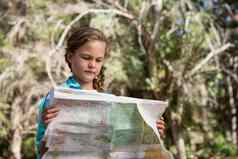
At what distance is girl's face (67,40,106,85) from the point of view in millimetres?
1783

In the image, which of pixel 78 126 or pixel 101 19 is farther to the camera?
pixel 101 19

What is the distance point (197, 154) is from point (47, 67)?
171 inches

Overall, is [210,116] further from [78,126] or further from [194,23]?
[78,126]

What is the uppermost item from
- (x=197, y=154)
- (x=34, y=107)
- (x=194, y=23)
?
(x=194, y=23)

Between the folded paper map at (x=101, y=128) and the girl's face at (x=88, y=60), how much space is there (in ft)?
0.52

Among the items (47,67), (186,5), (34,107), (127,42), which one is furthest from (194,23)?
(34,107)

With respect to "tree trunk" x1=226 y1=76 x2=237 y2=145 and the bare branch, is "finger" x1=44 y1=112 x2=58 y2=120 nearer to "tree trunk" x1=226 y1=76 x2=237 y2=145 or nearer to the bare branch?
the bare branch

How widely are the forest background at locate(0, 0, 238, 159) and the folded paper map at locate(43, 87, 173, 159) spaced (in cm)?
628

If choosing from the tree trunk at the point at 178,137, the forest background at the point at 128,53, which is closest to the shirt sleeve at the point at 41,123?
the forest background at the point at 128,53

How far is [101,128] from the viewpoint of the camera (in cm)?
166

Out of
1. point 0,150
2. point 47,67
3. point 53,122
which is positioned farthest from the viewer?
point 0,150

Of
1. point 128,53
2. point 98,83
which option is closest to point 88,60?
point 98,83

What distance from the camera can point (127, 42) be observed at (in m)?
9.15

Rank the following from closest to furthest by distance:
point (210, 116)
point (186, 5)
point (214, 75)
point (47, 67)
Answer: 1. point (47, 67)
2. point (186, 5)
3. point (214, 75)
4. point (210, 116)
